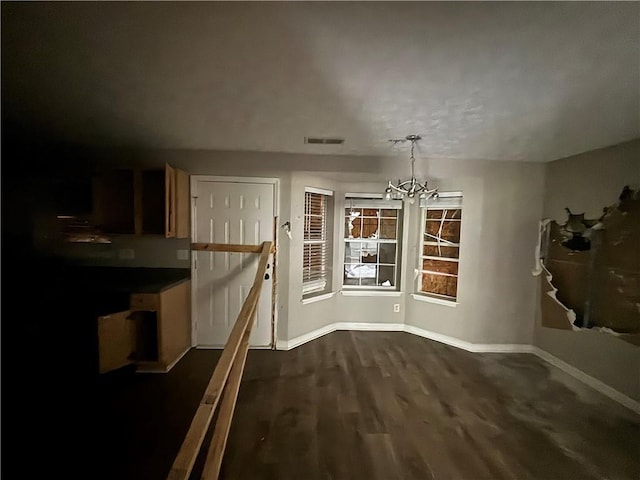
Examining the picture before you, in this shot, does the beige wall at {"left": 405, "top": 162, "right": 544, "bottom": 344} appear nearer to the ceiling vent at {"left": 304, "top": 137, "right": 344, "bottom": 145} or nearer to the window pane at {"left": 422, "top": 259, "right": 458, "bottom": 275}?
the window pane at {"left": 422, "top": 259, "right": 458, "bottom": 275}

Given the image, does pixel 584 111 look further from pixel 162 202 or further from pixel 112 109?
pixel 162 202

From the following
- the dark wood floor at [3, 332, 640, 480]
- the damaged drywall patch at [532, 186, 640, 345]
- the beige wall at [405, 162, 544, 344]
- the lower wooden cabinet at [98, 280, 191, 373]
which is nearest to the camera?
the dark wood floor at [3, 332, 640, 480]

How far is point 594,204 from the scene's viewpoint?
300 centimetres

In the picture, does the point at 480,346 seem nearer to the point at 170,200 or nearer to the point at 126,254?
the point at 170,200

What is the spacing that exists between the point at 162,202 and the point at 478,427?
3.53 meters

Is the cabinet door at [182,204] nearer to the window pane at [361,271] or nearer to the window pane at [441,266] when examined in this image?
the window pane at [361,271]

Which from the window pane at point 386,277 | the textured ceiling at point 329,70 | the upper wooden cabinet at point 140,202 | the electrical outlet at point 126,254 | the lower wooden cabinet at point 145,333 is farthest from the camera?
the window pane at point 386,277

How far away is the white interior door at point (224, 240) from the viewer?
11.4 ft

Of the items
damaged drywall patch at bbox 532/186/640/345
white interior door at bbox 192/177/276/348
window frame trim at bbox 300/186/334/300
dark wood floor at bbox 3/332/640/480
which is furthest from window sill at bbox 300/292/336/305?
damaged drywall patch at bbox 532/186/640/345

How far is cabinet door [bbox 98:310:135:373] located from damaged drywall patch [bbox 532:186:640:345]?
4.32 metres

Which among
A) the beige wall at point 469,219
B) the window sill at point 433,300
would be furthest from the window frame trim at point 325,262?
the window sill at point 433,300

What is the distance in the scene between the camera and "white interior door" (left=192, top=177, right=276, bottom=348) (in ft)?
11.4

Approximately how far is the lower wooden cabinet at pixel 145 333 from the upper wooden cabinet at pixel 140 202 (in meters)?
0.66

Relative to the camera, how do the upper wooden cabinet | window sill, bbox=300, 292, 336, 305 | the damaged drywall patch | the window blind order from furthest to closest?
the window blind → window sill, bbox=300, 292, 336, 305 → the upper wooden cabinet → the damaged drywall patch
